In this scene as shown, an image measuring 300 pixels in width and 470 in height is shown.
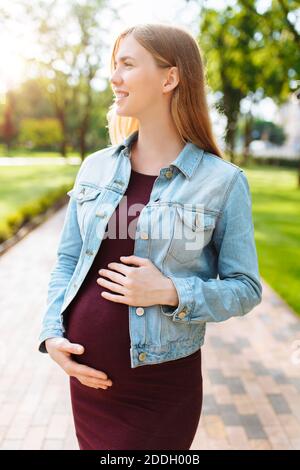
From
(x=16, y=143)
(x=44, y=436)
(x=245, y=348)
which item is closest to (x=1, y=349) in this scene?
(x=44, y=436)

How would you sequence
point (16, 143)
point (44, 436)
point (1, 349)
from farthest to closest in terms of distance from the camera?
point (16, 143)
point (1, 349)
point (44, 436)

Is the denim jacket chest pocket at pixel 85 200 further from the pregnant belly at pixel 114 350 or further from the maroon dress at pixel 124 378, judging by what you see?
the pregnant belly at pixel 114 350

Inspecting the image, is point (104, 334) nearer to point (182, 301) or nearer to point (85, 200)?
point (182, 301)

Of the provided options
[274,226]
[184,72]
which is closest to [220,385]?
[184,72]

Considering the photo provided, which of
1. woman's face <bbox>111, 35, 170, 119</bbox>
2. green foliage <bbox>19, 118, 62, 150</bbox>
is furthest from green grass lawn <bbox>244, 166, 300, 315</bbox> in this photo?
green foliage <bbox>19, 118, 62, 150</bbox>

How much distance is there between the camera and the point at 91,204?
168 centimetres

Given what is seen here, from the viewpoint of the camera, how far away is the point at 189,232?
1.53 metres

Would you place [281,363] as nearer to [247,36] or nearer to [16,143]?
[247,36]

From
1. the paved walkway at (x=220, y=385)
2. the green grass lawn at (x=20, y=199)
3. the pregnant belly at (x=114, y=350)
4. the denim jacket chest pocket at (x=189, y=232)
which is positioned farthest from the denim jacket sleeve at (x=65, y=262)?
the green grass lawn at (x=20, y=199)

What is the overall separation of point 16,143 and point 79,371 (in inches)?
2286

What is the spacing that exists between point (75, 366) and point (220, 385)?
8.58 ft

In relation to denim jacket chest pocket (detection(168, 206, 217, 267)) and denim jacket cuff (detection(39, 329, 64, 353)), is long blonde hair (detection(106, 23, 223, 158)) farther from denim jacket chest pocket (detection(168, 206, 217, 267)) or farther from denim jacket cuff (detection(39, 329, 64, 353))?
denim jacket cuff (detection(39, 329, 64, 353))

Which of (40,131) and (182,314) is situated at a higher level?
(182,314)

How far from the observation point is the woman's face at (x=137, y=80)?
153 centimetres
